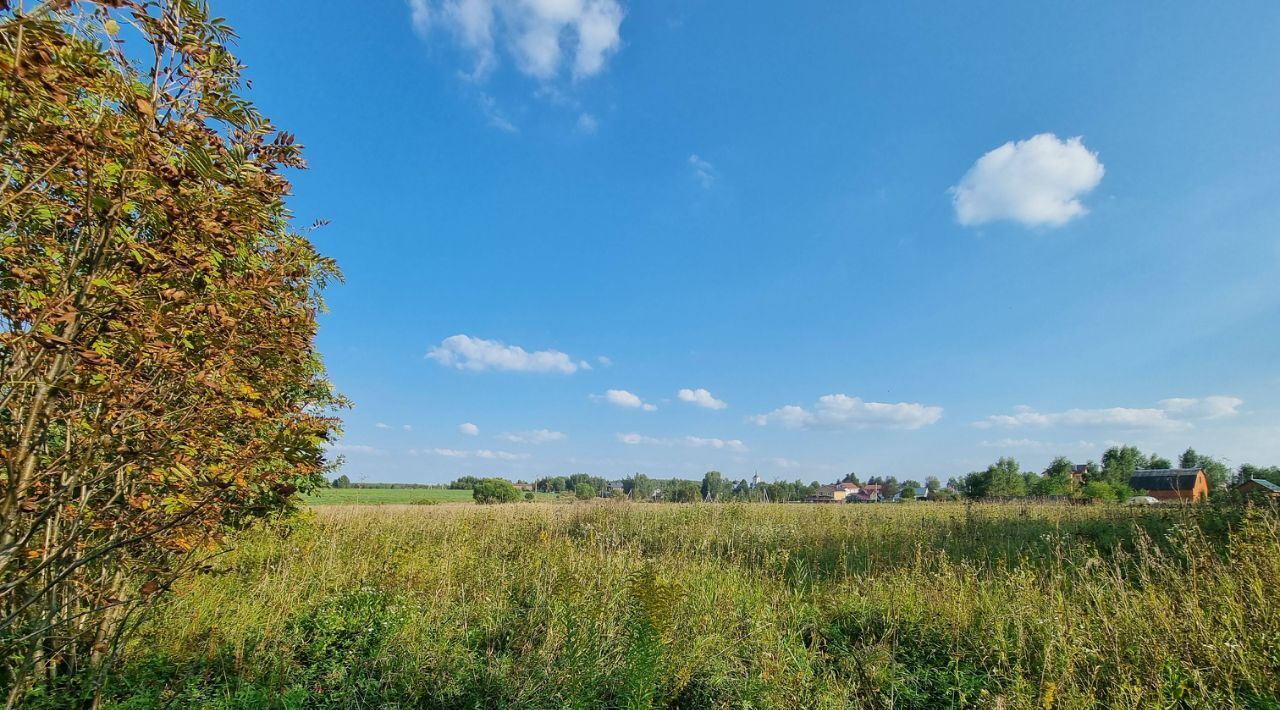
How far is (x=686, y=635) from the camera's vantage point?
14.1ft

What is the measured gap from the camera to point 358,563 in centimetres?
620

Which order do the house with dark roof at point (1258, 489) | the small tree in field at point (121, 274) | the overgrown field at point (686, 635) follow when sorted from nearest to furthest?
the small tree in field at point (121, 274)
the overgrown field at point (686, 635)
the house with dark roof at point (1258, 489)

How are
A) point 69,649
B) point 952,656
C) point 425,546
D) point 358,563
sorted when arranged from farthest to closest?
point 425,546 → point 358,563 → point 952,656 → point 69,649

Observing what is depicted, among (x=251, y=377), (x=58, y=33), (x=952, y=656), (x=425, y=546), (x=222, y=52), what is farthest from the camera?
(x=425, y=546)

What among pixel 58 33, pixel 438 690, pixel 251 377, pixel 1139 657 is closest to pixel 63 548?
pixel 251 377

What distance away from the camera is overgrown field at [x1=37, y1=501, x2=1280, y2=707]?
3.44 m

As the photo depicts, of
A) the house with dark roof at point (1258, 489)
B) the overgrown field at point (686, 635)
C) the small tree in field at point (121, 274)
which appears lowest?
the overgrown field at point (686, 635)

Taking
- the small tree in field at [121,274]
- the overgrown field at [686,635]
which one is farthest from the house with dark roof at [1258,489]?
the small tree in field at [121,274]

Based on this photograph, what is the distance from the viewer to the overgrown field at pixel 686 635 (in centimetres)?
344

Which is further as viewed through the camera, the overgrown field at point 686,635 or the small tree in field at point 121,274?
the overgrown field at point 686,635

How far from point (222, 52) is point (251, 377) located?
158 cm

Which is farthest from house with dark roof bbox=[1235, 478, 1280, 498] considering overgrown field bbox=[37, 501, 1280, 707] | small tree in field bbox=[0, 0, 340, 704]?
small tree in field bbox=[0, 0, 340, 704]

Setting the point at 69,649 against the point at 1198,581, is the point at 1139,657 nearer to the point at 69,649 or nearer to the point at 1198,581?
the point at 1198,581

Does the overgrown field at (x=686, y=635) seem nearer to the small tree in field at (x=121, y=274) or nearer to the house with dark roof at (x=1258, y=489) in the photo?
the house with dark roof at (x=1258, y=489)
